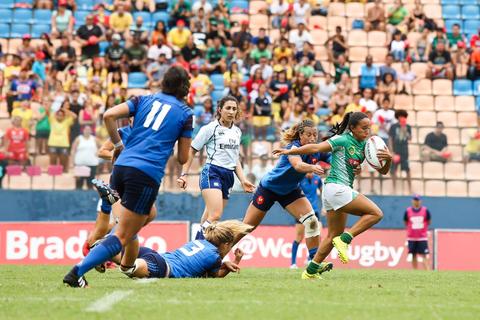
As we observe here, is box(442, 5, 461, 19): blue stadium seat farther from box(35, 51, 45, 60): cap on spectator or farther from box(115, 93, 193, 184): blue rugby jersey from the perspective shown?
box(115, 93, 193, 184): blue rugby jersey

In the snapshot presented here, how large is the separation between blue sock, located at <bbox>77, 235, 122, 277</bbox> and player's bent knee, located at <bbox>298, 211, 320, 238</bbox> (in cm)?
601

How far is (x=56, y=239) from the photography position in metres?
24.3

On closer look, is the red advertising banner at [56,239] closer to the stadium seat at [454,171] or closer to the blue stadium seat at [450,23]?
the stadium seat at [454,171]

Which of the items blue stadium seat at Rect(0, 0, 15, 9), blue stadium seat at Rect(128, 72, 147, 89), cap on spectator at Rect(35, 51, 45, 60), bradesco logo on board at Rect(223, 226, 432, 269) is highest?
blue stadium seat at Rect(0, 0, 15, 9)

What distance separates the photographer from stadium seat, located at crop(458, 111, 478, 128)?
88.8 feet

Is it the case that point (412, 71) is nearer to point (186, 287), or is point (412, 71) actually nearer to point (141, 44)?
point (141, 44)

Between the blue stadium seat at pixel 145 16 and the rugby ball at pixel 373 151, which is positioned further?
the blue stadium seat at pixel 145 16

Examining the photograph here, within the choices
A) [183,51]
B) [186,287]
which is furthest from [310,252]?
[183,51]

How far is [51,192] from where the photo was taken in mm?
24781

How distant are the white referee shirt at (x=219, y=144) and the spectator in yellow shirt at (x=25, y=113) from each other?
25.4 feet

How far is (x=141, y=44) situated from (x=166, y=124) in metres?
19.0

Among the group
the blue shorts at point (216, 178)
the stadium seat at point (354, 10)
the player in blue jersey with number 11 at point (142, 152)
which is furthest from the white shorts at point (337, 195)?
the stadium seat at point (354, 10)

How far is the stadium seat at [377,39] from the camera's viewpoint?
31.8 metres

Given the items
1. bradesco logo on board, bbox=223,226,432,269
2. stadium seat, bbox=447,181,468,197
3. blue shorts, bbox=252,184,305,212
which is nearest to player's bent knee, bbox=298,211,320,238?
blue shorts, bbox=252,184,305,212
